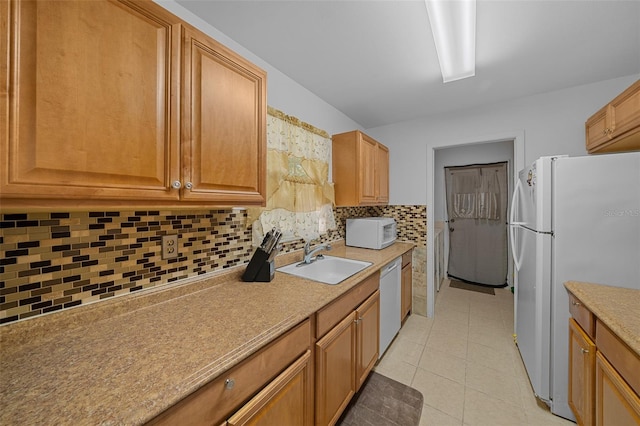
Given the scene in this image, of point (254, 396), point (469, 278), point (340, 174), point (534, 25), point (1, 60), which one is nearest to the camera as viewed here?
point (1, 60)

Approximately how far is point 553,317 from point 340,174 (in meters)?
1.91

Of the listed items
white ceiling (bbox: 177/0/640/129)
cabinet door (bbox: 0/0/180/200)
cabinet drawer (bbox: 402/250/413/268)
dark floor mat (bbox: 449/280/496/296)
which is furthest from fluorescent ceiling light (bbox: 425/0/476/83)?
dark floor mat (bbox: 449/280/496/296)

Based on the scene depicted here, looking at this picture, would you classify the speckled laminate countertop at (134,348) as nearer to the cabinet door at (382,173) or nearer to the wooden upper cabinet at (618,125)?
the cabinet door at (382,173)

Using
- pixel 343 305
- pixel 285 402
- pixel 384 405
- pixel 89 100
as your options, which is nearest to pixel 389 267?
pixel 343 305

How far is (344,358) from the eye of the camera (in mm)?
1383

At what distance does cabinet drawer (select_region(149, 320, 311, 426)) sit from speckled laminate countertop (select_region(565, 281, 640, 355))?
1.24 meters

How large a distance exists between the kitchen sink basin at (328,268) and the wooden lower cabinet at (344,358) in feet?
0.86

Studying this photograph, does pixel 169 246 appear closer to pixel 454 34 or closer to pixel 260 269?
pixel 260 269

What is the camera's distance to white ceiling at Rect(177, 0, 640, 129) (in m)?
1.25

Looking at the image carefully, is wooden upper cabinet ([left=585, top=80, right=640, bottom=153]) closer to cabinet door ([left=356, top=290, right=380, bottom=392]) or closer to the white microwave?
the white microwave

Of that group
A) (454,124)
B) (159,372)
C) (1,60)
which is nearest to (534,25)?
(454,124)

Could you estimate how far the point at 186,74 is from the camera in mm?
932

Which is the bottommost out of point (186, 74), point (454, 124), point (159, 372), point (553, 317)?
point (553, 317)

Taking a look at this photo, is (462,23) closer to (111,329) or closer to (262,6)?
(262,6)
